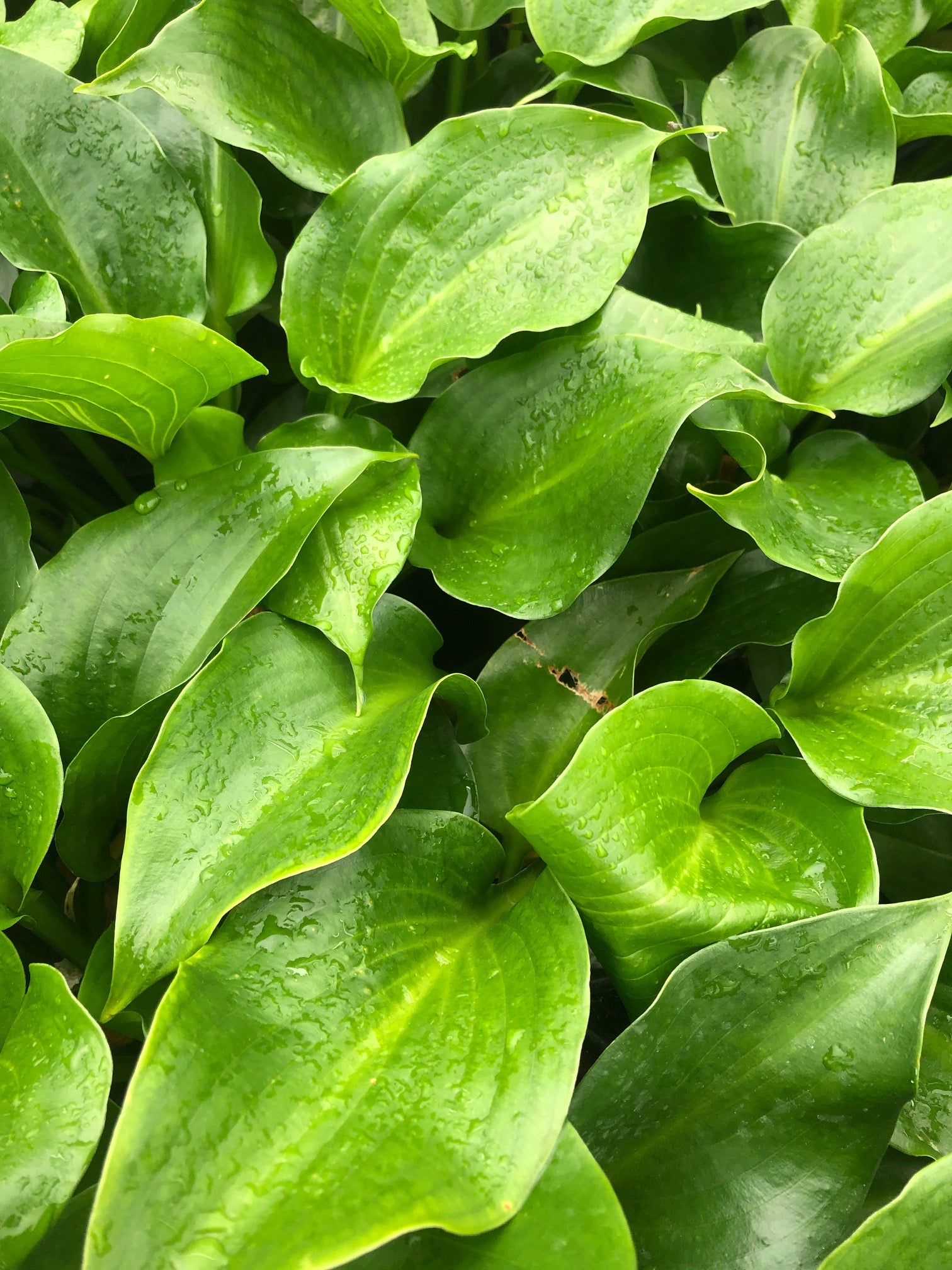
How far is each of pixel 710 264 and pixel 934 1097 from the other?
654 mm

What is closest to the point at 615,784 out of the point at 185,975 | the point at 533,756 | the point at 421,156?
the point at 533,756

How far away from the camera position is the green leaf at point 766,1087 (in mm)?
487

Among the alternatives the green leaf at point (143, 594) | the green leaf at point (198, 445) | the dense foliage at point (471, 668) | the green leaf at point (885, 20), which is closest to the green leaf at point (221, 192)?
the dense foliage at point (471, 668)

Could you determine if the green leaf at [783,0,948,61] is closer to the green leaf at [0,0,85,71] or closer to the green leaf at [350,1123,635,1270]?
the green leaf at [0,0,85,71]

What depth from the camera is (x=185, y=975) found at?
1.44 ft

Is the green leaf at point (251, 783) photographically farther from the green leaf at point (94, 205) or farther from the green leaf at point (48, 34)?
the green leaf at point (48, 34)

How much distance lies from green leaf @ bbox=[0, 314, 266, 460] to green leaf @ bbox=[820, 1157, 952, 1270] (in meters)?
0.56

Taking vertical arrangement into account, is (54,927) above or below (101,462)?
below

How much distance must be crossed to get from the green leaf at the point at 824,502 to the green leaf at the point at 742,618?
45 millimetres

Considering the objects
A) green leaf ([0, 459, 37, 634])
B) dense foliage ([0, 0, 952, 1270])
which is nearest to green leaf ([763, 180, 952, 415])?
dense foliage ([0, 0, 952, 1270])

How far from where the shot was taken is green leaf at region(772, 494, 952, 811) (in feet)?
1.80

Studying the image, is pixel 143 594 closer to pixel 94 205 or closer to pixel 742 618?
pixel 94 205

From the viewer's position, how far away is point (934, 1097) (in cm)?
57

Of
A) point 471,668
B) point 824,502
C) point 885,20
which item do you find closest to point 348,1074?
point 471,668
